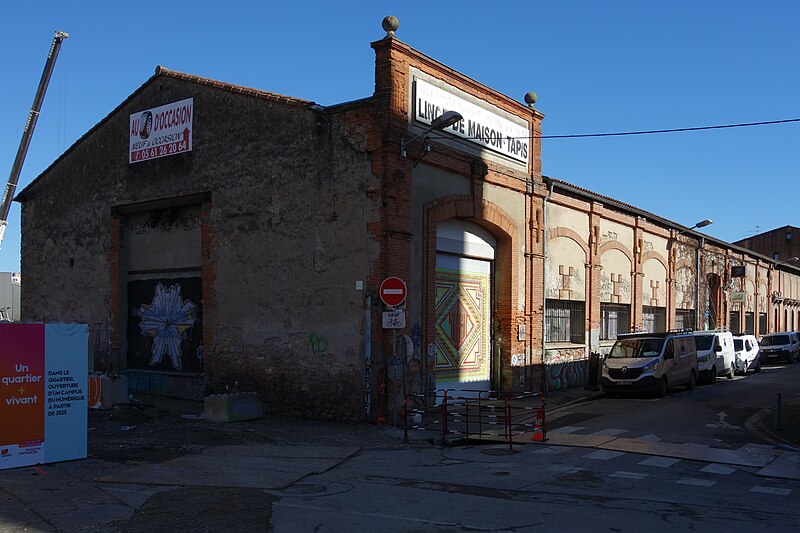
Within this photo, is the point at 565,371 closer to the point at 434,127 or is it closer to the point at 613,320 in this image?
the point at 613,320

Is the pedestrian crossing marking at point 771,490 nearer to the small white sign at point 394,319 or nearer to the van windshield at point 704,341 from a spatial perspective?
the small white sign at point 394,319

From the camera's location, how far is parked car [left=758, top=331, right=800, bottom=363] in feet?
126

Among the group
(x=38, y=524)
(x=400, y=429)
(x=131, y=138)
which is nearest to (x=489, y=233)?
(x=400, y=429)

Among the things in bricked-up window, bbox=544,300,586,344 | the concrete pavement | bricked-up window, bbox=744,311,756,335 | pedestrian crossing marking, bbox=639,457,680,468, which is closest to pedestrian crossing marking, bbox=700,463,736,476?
the concrete pavement

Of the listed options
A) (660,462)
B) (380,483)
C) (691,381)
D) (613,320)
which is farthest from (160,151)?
(691,381)

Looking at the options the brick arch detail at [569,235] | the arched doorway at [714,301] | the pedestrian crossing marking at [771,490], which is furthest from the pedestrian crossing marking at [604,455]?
the arched doorway at [714,301]

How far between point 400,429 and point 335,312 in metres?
3.09

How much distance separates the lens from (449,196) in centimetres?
1833

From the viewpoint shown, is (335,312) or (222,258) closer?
(335,312)

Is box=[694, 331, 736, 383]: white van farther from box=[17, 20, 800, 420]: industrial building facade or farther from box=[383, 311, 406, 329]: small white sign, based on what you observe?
box=[383, 311, 406, 329]: small white sign

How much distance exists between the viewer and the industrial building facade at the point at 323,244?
1648 cm

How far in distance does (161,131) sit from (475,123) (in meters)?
8.82

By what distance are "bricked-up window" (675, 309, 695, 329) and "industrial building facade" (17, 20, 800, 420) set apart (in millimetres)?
10404

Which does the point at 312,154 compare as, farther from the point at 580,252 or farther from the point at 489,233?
the point at 580,252
